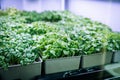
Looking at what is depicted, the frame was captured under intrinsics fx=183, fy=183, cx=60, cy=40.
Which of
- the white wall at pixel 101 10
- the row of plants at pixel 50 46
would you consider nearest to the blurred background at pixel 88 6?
the white wall at pixel 101 10

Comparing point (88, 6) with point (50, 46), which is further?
point (88, 6)

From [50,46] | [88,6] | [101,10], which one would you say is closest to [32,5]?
[88,6]

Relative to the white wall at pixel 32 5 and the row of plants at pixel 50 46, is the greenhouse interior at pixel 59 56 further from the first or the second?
the white wall at pixel 32 5

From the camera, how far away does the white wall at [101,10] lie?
257 centimetres

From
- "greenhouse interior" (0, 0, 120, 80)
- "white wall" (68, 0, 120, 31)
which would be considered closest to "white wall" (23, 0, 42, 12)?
"white wall" (68, 0, 120, 31)

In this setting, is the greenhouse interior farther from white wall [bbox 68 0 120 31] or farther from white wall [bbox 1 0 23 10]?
white wall [bbox 1 0 23 10]

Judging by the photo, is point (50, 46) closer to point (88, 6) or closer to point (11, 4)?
point (88, 6)

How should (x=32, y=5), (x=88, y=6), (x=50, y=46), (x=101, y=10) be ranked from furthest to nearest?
(x=32, y=5) → (x=88, y=6) → (x=101, y=10) → (x=50, y=46)

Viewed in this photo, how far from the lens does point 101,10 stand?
3037mm

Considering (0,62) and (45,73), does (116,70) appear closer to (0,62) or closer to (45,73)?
(45,73)

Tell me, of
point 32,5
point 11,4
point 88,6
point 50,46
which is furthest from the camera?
point 32,5

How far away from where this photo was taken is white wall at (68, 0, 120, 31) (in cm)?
257

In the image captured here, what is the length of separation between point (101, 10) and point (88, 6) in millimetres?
535

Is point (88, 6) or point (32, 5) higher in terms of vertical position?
point (32, 5)
